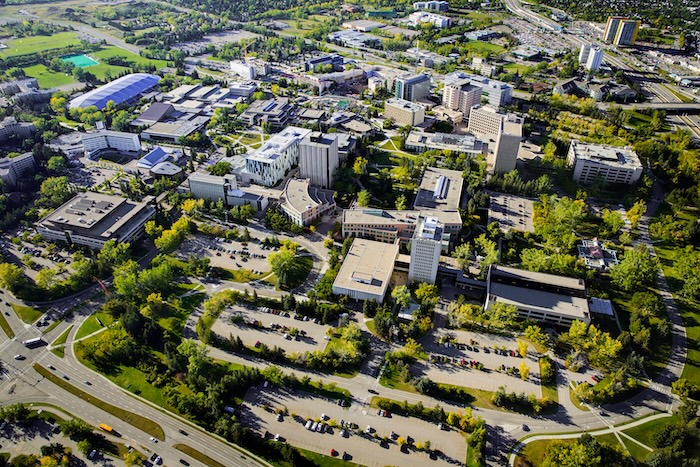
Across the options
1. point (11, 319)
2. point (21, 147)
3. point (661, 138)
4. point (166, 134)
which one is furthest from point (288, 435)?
point (661, 138)

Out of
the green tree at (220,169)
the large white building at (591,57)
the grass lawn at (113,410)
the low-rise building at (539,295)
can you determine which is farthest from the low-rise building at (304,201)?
the large white building at (591,57)

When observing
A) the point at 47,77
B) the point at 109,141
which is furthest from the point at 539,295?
the point at 47,77

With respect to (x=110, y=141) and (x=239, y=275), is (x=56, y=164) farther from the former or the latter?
(x=239, y=275)

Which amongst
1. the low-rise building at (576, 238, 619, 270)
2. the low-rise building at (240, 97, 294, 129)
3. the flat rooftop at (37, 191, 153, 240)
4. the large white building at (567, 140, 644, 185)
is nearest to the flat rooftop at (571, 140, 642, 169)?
the large white building at (567, 140, 644, 185)

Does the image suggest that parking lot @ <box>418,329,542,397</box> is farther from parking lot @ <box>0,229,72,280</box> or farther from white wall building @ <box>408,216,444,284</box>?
parking lot @ <box>0,229,72,280</box>

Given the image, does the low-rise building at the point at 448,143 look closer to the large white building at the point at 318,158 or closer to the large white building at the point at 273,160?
the large white building at the point at 318,158

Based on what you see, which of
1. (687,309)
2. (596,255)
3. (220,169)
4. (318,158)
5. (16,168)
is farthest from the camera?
(16,168)
